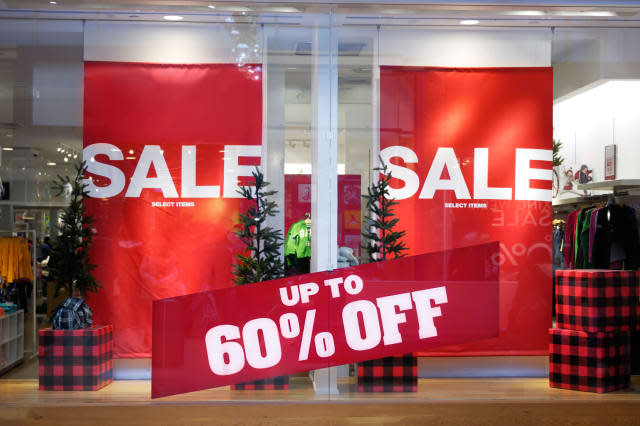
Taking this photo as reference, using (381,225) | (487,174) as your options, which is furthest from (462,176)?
(381,225)

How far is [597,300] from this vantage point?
5391mm

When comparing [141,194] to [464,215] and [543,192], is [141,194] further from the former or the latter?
[543,192]

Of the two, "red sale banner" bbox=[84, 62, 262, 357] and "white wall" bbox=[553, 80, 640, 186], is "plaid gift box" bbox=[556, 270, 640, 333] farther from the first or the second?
"red sale banner" bbox=[84, 62, 262, 357]

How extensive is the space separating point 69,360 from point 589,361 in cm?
370

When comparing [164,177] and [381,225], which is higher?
[164,177]

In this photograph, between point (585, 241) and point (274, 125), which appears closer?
point (274, 125)

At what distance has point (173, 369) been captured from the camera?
16.1 feet

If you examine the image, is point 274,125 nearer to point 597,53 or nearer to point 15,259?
point 15,259

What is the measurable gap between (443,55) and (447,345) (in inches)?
85.9

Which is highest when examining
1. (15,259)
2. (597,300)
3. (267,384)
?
(15,259)

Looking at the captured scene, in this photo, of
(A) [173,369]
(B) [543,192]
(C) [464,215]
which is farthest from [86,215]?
(B) [543,192]

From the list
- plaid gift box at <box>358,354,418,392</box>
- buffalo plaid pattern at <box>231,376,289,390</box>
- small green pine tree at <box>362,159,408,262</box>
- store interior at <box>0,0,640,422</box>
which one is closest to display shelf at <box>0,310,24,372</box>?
store interior at <box>0,0,640,422</box>

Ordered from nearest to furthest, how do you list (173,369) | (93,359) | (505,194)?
(173,369), (93,359), (505,194)

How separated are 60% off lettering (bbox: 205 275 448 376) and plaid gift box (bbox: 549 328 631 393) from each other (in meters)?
1.00
